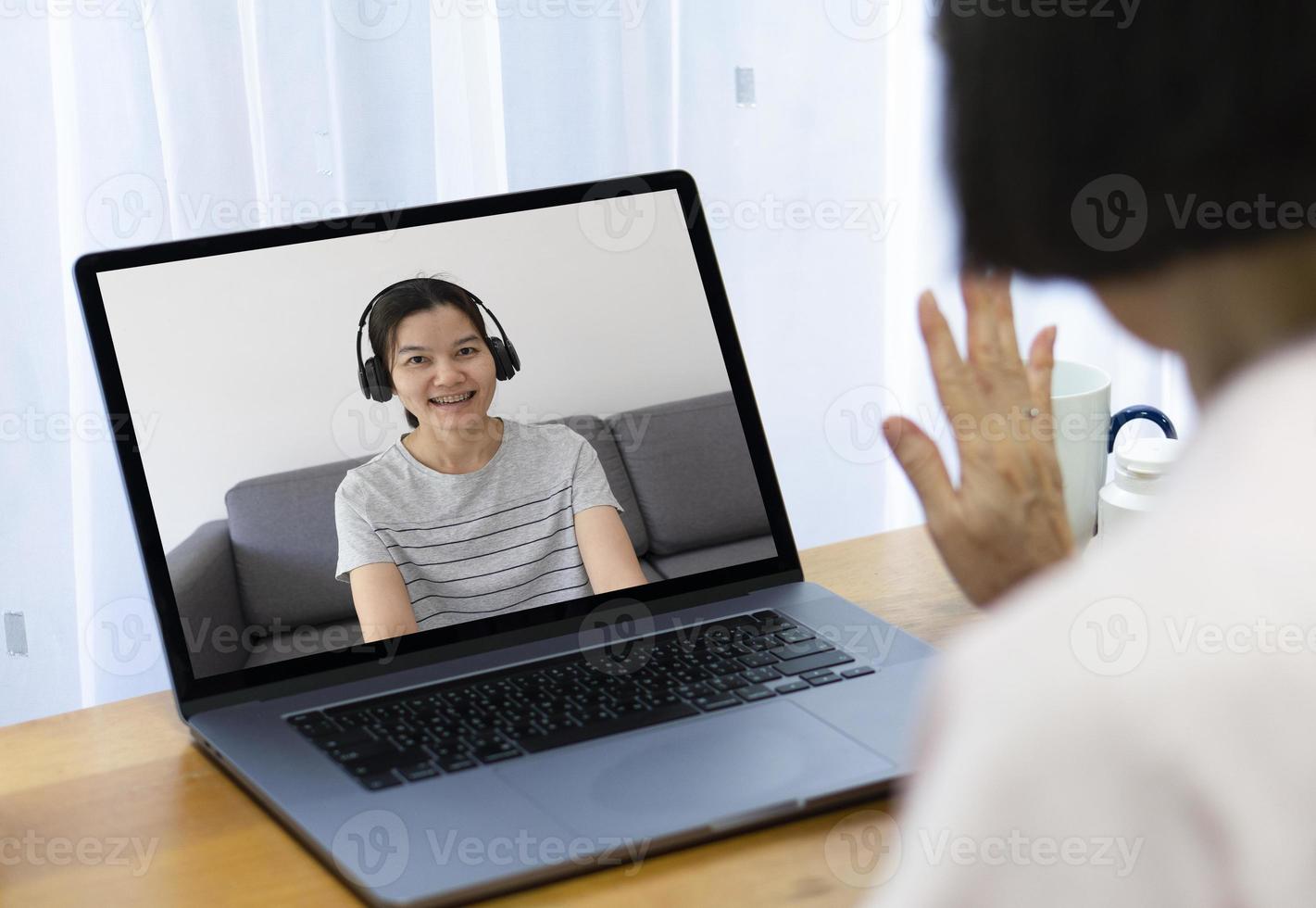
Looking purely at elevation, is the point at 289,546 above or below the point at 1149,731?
below

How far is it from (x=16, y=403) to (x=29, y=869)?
0.93 meters

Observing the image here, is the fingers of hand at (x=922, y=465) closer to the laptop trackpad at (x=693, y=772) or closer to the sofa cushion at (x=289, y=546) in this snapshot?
the laptop trackpad at (x=693, y=772)

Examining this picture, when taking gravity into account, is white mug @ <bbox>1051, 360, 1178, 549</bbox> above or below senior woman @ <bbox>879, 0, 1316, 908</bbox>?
below

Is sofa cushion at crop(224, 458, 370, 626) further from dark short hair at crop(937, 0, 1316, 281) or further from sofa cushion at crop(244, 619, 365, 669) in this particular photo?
dark short hair at crop(937, 0, 1316, 281)

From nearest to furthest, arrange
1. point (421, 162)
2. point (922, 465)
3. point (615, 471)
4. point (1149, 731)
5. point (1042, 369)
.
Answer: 1. point (1149, 731)
2. point (922, 465)
3. point (1042, 369)
4. point (615, 471)
5. point (421, 162)

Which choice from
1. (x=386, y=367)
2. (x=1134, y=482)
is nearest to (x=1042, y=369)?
(x=1134, y=482)

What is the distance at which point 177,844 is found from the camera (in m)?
0.76

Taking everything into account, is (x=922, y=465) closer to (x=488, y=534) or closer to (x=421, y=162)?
(x=488, y=534)

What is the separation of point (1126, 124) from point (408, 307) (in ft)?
2.07

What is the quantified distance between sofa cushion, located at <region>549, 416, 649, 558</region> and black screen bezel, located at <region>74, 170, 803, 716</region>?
0.04m

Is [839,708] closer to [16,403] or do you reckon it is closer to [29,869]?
[29,869]

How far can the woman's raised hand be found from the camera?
2.50ft

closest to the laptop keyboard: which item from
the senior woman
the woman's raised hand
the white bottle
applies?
the woman's raised hand

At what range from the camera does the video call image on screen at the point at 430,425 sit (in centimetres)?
90
